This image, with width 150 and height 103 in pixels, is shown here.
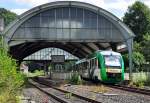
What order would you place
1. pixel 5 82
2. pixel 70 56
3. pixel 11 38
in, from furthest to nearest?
pixel 70 56 < pixel 11 38 < pixel 5 82

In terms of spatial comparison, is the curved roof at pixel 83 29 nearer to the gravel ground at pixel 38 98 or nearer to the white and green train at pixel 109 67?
the white and green train at pixel 109 67

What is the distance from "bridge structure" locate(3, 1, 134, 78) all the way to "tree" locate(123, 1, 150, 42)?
4040cm

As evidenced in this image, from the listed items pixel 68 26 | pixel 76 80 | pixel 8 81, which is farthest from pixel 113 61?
pixel 8 81

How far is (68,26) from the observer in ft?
191

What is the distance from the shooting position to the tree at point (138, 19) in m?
100

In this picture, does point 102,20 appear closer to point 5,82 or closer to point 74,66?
point 74,66

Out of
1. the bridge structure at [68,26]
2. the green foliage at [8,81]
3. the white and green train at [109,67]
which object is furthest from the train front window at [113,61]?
the green foliage at [8,81]

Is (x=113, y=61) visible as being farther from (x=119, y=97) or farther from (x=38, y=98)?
(x=119, y=97)

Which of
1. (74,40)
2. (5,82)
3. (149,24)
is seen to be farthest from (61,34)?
(149,24)

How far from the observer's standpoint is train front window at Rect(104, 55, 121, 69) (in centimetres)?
4553

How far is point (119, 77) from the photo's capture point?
45.6m

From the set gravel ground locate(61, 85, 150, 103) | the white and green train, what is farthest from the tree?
gravel ground locate(61, 85, 150, 103)

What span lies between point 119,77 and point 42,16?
53.4ft

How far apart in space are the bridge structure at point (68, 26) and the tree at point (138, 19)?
4040 cm
